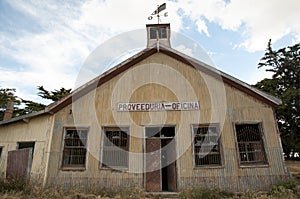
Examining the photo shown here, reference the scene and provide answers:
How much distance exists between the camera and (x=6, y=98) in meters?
20.9

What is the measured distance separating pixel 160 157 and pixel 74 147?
356cm

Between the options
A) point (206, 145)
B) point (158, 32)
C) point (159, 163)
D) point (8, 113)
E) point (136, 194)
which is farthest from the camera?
point (158, 32)

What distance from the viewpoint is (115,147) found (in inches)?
333

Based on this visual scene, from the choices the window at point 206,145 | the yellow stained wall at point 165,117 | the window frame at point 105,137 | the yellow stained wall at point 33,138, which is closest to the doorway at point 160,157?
the yellow stained wall at point 165,117

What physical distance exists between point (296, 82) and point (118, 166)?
2155 cm

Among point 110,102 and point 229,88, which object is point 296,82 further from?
point 110,102

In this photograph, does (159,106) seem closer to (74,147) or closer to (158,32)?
(74,147)

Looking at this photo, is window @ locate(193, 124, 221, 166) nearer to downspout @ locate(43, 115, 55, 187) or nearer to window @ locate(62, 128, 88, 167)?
window @ locate(62, 128, 88, 167)

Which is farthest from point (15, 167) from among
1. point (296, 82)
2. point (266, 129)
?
point (296, 82)

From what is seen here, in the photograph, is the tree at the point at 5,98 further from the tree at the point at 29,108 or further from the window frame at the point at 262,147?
the window frame at the point at 262,147

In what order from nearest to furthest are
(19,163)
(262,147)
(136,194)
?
(136,194)
(262,147)
(19,163)

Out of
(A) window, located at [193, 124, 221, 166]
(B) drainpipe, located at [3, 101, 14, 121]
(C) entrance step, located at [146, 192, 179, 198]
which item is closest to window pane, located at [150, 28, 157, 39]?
(A) window, located at [193, 124, 221, 166]

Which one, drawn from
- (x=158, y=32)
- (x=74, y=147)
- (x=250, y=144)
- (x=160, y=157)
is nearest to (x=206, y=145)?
(x=250, y=144)

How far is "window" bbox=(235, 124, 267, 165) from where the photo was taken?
27.0 ft
